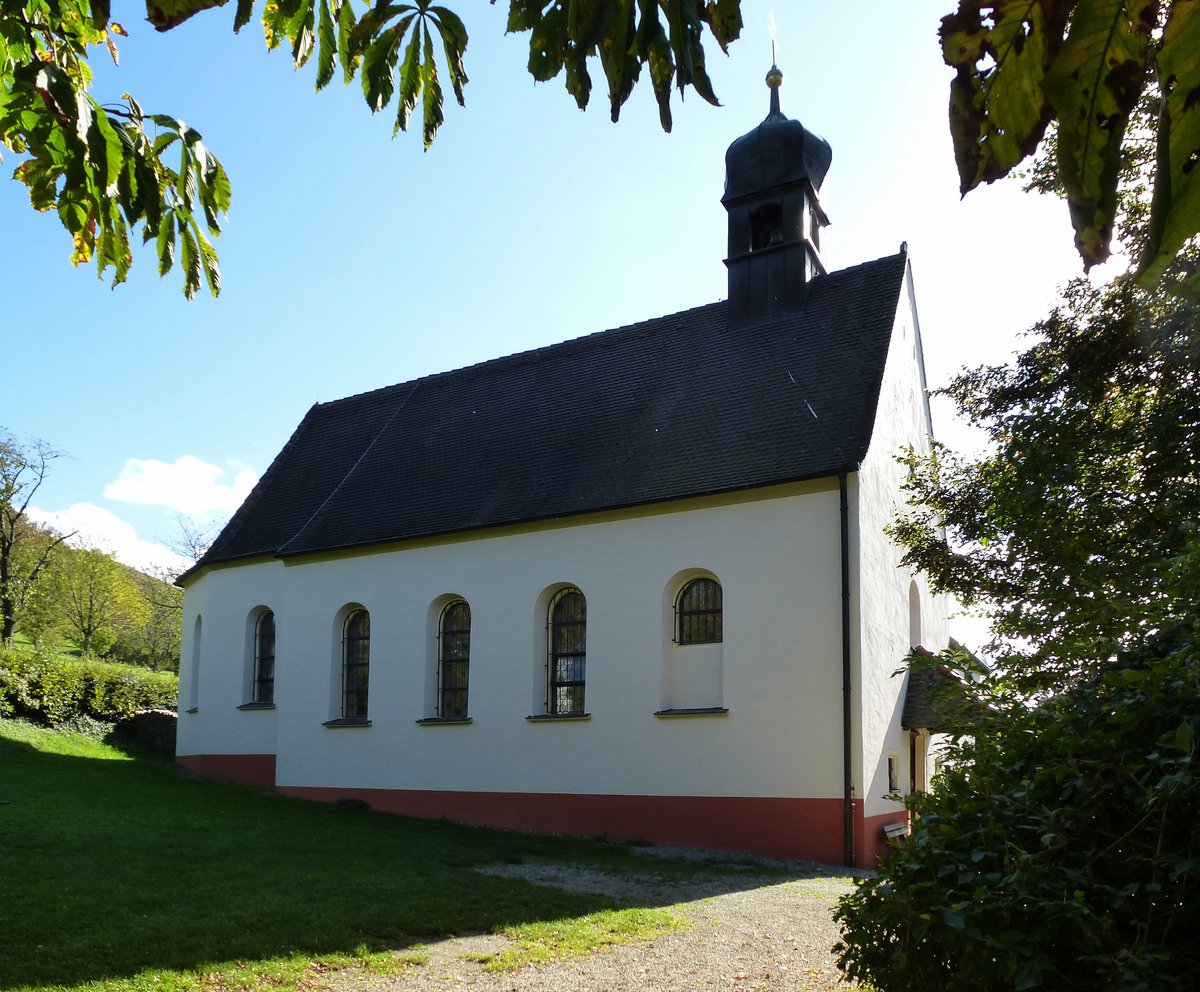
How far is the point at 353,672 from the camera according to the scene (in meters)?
20.6

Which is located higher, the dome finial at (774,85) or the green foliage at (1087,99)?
the dome finial at (774,85)

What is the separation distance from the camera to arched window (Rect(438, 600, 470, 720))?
18969 millimetres

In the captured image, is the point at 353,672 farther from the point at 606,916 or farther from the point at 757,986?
the point at 757,986

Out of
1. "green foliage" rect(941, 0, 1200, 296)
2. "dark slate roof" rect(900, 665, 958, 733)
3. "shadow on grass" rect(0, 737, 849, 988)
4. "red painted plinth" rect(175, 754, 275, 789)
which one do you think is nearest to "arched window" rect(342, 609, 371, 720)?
"red painted plinth" rect(175, 754, 275, 789)

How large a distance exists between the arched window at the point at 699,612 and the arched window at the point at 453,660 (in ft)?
14.4

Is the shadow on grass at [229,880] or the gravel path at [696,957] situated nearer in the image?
the gravel path at [696,957]

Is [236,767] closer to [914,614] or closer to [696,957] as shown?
[914,614]

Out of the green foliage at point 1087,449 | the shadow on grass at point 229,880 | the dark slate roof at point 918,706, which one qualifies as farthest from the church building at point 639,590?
the green foliage at point 1087,449

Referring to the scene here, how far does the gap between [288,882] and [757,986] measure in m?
5.11

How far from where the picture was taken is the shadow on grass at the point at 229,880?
770 cm

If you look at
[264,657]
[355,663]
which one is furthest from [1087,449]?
[264,657]

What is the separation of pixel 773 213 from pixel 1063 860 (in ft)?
56.3

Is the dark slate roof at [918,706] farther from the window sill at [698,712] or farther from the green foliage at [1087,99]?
the green foliage at [1087,99]

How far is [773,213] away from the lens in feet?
64.5
